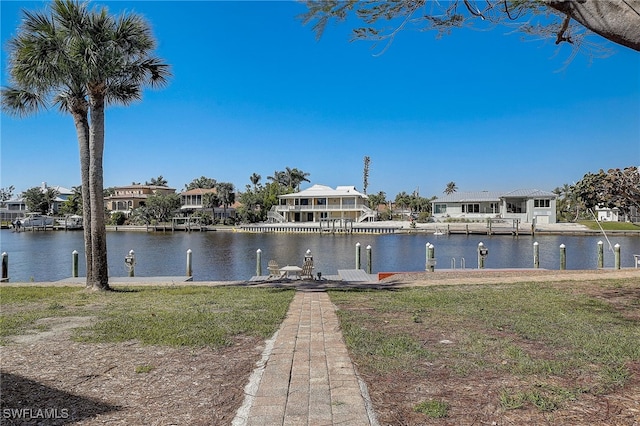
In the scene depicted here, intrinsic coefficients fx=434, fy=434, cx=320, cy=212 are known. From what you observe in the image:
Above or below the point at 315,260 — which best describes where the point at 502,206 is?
above

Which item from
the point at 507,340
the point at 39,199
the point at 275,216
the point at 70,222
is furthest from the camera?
the point at 39,199

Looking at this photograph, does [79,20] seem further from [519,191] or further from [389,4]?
[519,191]

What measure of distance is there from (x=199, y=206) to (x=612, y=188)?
89.6 m

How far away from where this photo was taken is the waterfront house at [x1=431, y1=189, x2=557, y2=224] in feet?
219

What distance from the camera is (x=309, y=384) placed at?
4238 millimetres

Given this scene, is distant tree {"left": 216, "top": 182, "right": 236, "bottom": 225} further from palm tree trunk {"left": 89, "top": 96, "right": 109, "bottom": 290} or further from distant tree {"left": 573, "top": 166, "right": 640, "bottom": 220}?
distant tree {"left": 573, "top": 166, "right": 640, "bottom": 220}

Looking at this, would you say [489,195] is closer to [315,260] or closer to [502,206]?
[502,206]

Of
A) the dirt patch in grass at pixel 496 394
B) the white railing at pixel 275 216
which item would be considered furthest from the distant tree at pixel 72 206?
the dirt patch in grass at pixel 496 394

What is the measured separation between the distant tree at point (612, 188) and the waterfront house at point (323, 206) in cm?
6937

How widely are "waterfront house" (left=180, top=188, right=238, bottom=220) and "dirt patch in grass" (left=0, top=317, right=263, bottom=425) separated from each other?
84.9m

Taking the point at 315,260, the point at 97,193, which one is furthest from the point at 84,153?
the point at 315,260

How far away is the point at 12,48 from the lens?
38.2 feet

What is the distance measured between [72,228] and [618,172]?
9763 centimetres

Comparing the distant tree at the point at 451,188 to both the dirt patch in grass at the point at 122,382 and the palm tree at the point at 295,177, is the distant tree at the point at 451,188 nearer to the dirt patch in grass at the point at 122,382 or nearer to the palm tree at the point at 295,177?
the palm tree at the point at 295,177
